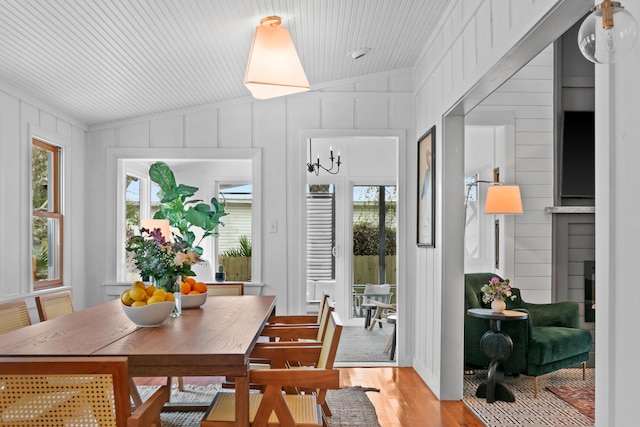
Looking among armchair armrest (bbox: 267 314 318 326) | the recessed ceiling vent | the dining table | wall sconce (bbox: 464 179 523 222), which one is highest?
the recessed ceiling vent

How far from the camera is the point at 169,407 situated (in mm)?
4160

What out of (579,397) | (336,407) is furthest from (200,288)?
(579,397)

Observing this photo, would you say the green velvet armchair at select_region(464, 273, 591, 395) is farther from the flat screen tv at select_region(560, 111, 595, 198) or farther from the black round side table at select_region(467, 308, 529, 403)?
the flat screen tv at select_region(560, 111, 595, 198)

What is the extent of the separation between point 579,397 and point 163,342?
3514 millimetres

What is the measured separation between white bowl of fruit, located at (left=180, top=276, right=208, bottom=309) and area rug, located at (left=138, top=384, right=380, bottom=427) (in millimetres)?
808

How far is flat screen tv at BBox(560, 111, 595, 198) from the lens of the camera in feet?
18.6

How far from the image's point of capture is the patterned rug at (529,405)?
400 centimetres

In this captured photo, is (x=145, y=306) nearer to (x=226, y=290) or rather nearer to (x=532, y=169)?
(x=226, y=290)

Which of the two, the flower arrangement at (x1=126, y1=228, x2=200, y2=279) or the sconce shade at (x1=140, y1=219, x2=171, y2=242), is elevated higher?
the sconce shade at (x1=140, y1=219, x2=171, y2=242)

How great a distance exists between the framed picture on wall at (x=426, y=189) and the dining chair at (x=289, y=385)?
2093mm

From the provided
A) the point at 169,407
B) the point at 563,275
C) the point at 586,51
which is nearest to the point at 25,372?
the point at 586,51

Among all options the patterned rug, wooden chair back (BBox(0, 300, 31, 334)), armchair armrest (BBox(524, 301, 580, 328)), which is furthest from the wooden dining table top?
armchair armrest (BBox(524, 301, 580, 328))

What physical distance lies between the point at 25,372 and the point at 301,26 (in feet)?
10.3

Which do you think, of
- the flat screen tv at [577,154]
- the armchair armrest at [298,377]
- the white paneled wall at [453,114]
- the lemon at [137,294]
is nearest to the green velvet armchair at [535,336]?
the white paneled wall at [453,114]
